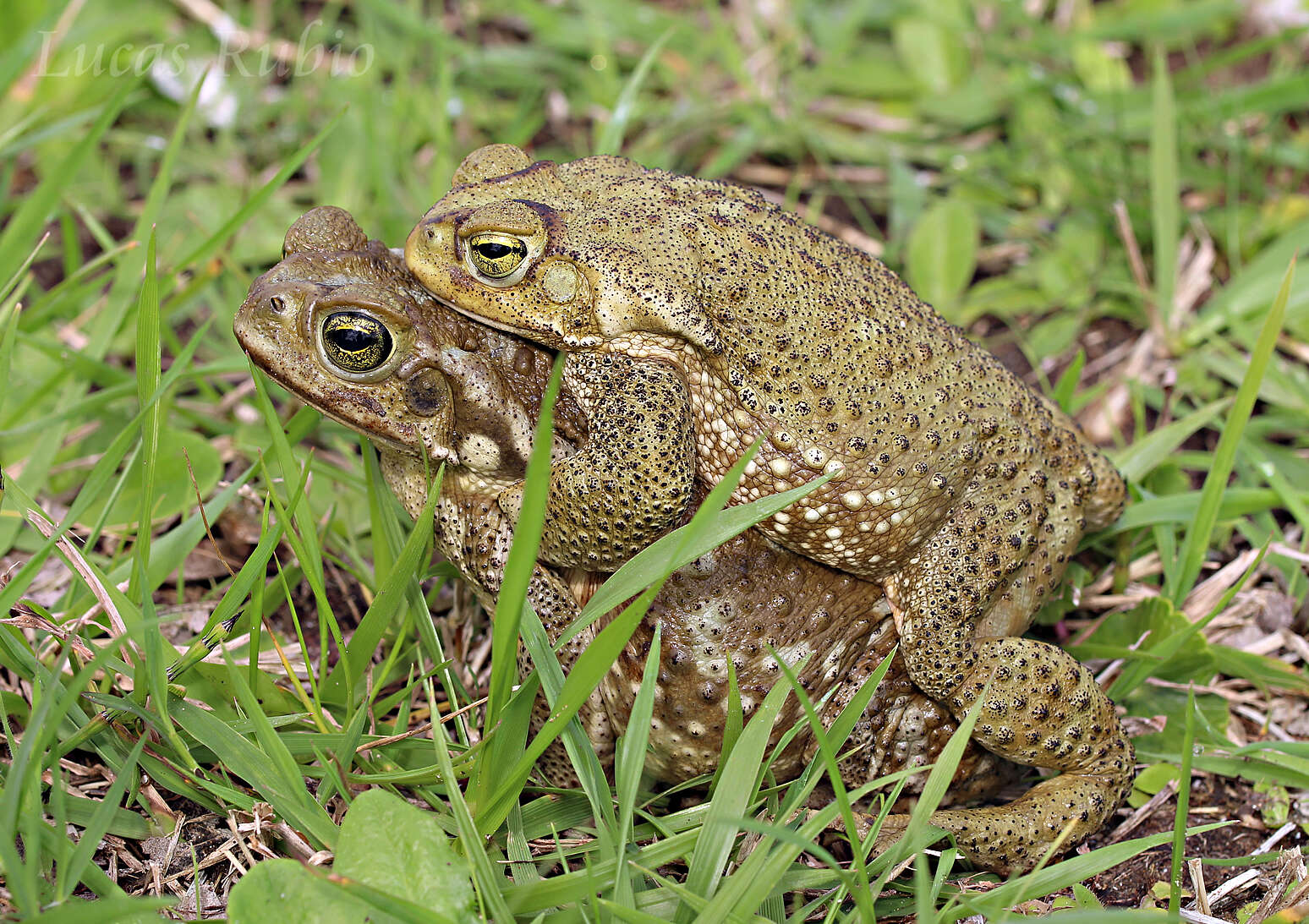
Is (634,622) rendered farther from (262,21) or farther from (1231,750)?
(262,21)

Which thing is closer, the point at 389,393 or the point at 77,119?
the point at 389,393

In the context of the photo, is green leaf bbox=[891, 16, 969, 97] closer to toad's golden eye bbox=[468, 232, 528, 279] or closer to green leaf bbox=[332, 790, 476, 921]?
toad's golden eye bbox=[468, 232, 528, 279]

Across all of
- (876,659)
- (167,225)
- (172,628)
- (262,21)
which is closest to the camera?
(876,659)

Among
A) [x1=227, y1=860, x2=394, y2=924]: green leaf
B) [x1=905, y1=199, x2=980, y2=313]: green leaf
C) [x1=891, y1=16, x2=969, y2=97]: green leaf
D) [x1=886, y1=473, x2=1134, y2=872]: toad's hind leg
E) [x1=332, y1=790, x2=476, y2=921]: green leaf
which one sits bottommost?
[x1=227, y1=860, x2=394, y2=924]: green leaf

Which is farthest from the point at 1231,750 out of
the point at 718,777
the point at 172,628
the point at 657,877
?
the point at 172,628

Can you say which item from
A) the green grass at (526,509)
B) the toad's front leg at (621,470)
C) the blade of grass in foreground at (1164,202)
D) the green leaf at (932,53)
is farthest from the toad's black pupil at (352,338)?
the green leaf at (932,53)

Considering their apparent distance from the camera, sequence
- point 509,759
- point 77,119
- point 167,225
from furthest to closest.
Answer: point 167,225
point 77,119
point 509,759

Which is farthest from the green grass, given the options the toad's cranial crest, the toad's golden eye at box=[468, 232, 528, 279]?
the toad's golden eye at box=[468, 232, 528, 279]

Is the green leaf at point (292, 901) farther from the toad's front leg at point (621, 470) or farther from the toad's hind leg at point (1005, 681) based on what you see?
the toad's hind leg at point (1005, 681)
